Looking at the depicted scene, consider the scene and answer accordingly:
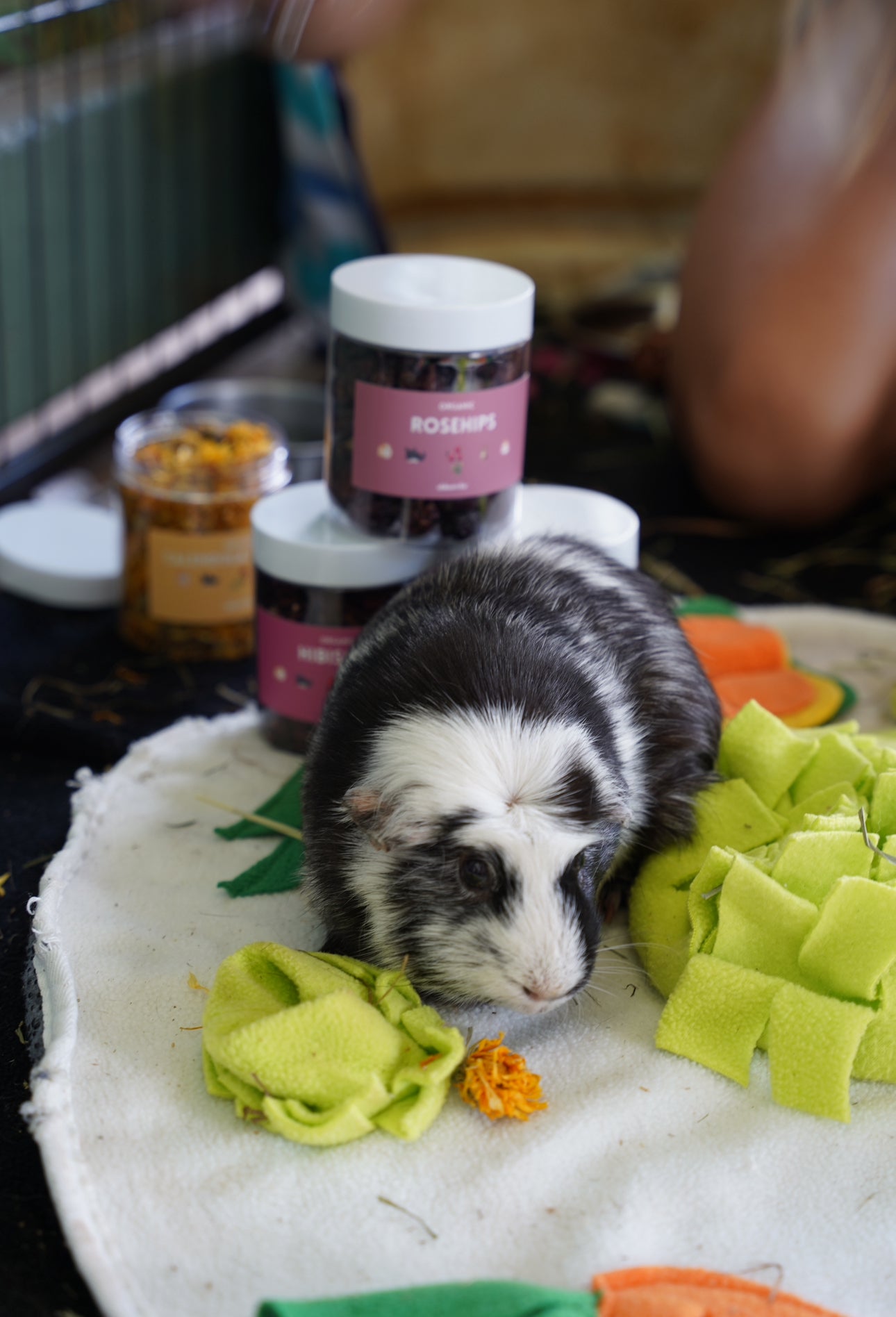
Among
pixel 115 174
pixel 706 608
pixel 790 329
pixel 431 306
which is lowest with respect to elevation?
pixel 706 608

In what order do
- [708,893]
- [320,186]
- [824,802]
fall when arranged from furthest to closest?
[320,186]
[824,802]
[708,893]

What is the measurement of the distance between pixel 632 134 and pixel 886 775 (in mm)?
2803

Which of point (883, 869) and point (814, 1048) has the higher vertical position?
point (883, 869)

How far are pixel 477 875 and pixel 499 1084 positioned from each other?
9.0 inches

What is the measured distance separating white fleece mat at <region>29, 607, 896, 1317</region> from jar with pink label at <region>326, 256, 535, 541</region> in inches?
24.9

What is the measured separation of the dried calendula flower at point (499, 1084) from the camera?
1.42 meters

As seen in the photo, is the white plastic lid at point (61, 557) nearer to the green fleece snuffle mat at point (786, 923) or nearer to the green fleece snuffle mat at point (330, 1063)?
the green fleece snuffle mat at point (786, 923)

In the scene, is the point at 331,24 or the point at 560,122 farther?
the point at 560,122

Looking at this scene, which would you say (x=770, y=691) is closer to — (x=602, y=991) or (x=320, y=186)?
(x=602, y=991)

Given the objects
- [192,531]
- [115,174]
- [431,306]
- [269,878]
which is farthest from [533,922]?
[115,174]

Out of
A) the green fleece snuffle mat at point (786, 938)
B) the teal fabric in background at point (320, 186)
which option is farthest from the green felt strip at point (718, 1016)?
the teal fabric in background at point (320, 186)

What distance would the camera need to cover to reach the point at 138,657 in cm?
239

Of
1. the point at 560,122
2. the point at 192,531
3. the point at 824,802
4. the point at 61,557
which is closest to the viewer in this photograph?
the point at 824,802

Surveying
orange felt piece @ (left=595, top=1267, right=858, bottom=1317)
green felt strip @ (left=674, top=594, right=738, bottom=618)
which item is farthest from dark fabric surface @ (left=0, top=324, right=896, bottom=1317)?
orange felt piece @ (left=595, top=1267, right=858, bottom=1317)
